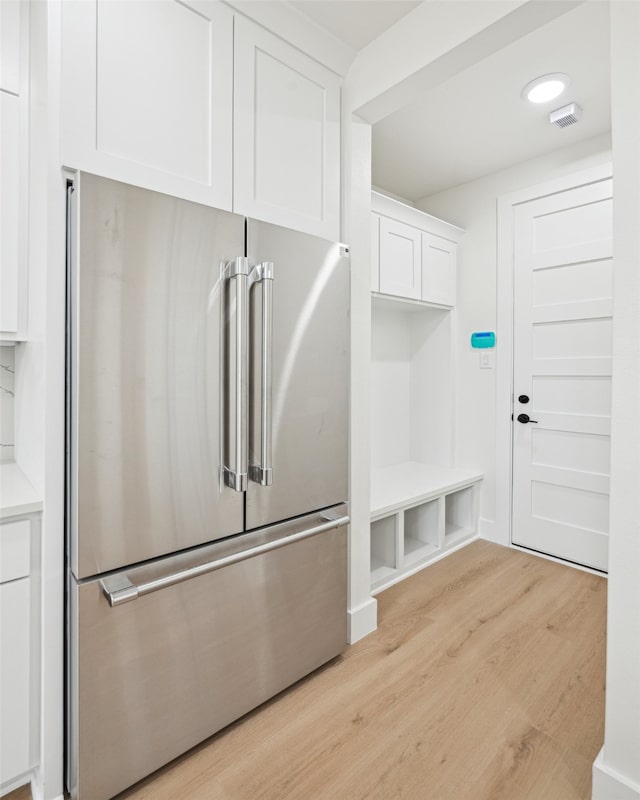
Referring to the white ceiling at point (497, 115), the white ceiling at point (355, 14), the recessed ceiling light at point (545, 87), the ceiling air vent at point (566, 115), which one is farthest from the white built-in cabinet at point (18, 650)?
the ceiling air vent at point (566, 115)

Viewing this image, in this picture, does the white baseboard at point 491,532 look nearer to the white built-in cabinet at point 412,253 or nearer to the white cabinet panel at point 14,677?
the white built-in cabinet at point 412,253

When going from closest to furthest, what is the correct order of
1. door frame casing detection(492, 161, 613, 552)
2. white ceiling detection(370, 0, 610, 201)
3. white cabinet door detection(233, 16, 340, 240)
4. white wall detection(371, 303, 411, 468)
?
white cabinet door detection(233, 16, 340, 240), white ceiling detection(370, 0, 610, 201), door frame casing detection(492, 161, 613, 552), white wall detection(371, 303, 411, 468)

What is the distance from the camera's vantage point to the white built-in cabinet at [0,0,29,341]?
1.41m

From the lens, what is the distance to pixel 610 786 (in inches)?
49.6

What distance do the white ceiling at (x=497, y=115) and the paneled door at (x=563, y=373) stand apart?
385 mm

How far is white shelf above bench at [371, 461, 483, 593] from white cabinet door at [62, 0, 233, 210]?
184cm

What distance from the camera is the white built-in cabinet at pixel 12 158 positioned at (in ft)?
4.61

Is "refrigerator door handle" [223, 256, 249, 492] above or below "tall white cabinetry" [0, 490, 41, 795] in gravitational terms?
above

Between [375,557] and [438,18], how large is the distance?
2662 mm

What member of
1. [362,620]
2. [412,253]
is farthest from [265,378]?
[412,253]

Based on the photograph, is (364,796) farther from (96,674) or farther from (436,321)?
(436,321)

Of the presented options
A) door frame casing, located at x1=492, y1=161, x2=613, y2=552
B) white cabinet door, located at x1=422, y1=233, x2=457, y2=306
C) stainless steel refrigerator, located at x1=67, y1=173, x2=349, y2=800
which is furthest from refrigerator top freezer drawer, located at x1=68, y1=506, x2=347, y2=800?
white cabinet door, located at x1=422, y1=233, x2=457, y2=306

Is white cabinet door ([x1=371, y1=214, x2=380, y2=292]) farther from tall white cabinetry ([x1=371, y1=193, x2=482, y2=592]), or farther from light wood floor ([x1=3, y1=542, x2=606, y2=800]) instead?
light wood floor ([x1=3, y1=542, x2=606, y2=800])

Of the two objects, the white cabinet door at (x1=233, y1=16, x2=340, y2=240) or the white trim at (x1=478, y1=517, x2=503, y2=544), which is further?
the white trim at (x1=478, y1=517, x2=503, y2=544)
